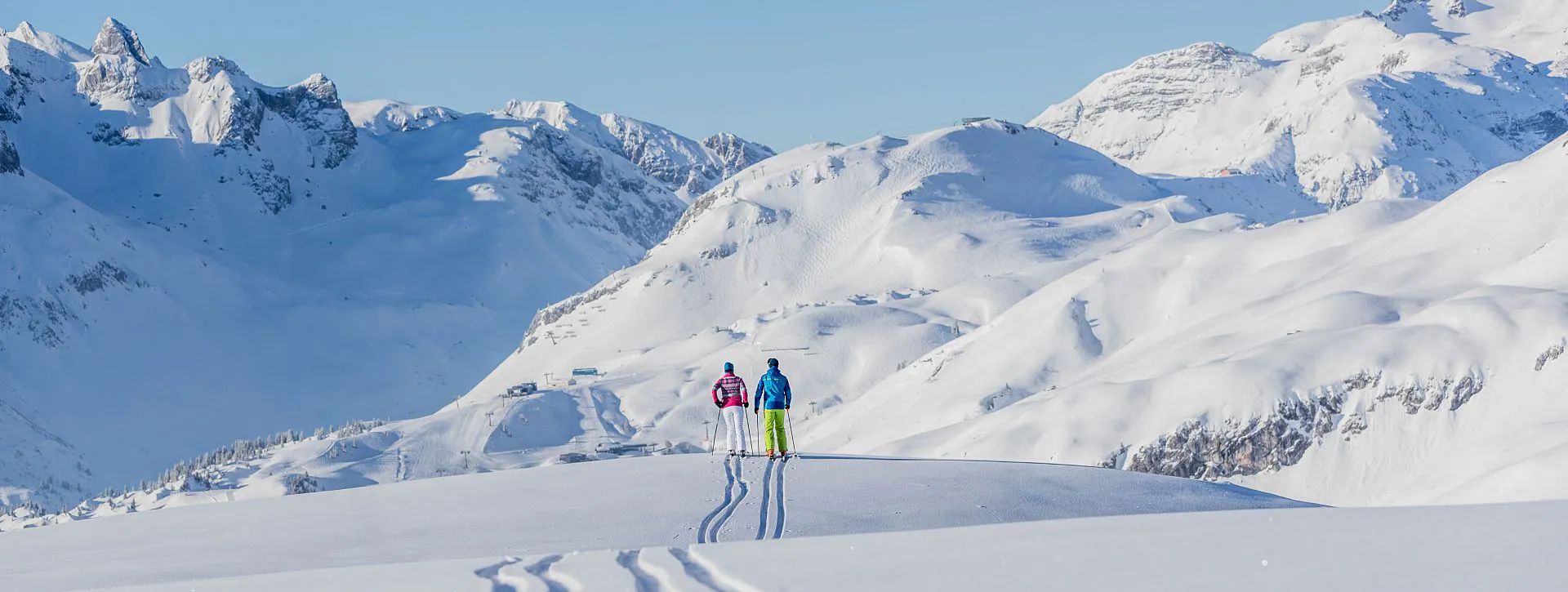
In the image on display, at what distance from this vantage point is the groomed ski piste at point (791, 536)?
19438 mm

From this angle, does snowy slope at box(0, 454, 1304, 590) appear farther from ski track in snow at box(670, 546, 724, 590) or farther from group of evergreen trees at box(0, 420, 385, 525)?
group of evergreen trees at box(0, 420, 385, 525)

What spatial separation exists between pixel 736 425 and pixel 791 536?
10238mm

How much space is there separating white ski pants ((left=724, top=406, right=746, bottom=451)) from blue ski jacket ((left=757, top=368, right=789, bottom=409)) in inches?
45.1

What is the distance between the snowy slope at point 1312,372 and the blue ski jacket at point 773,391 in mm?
47545

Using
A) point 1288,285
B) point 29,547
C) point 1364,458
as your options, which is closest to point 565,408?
point 1288,285

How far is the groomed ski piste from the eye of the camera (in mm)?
19438

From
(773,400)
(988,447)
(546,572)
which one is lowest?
(546,572)

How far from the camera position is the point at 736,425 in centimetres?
3903

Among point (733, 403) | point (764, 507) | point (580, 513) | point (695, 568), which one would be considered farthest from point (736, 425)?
point (695, 568)

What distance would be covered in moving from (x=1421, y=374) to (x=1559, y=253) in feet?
65.7

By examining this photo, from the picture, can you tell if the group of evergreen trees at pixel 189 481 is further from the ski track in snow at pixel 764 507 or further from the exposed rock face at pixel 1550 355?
the ski track in snow at pixel 764 507

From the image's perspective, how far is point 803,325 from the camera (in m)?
168

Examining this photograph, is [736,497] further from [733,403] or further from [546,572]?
[546,572]

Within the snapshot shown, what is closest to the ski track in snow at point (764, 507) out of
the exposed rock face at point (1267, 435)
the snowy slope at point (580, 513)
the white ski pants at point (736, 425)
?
the snowy slope at point (580, 513)
